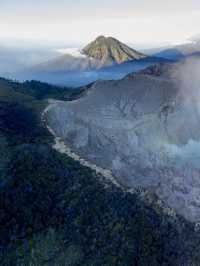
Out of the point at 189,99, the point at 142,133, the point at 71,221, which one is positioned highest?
the point at 189,99

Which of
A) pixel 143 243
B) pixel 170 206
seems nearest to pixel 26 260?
pixel 143 243

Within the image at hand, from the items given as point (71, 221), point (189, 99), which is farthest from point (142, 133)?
point (71, 221)

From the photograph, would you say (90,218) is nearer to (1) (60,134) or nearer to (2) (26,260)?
(2) (26,260)

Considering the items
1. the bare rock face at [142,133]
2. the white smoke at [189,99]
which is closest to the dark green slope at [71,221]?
the bare rock face at [142,133]

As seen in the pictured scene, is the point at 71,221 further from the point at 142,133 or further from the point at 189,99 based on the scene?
the point at 189,99

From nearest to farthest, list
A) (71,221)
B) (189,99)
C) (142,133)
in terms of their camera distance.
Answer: (71,221), (142,133), (189,99)

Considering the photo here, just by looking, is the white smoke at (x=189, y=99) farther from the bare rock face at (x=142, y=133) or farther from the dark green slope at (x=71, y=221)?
the dark green slope at (x=71, y=221)

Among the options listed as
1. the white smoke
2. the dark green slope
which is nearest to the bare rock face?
the white smoke
